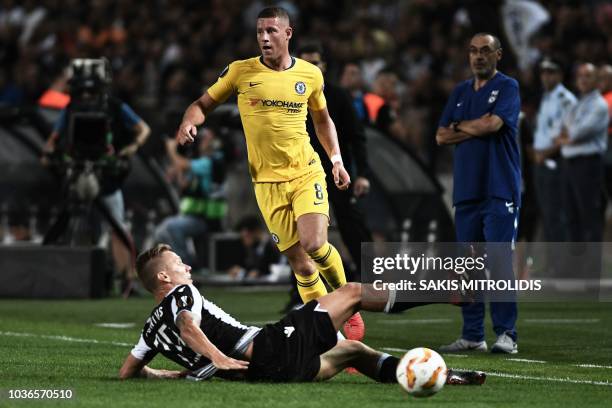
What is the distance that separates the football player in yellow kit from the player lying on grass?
1.63m

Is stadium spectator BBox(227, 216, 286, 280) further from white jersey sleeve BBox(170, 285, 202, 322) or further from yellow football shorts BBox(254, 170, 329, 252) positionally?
white jersey sleeve BBox(170, 285, 202, 322)

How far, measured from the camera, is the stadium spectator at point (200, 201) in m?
19.5

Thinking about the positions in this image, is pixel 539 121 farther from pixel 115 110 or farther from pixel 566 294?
pixel 115 110

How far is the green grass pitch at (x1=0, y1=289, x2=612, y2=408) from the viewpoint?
8.38 metres

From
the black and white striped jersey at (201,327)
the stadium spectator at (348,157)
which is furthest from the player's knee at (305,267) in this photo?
the stadium spectator at (348,157)

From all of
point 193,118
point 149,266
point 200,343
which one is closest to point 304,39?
point 193,118

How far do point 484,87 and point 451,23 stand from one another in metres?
15.7

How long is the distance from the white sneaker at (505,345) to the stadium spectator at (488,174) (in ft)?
0.03

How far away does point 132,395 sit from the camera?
846 centimetres

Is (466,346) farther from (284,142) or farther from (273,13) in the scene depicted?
(273,13)

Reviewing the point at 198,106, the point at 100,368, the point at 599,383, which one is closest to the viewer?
the point at 599,383

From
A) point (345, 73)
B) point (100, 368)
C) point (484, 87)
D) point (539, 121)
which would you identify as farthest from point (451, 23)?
point (100, 368)

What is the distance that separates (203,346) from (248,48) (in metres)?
19.3

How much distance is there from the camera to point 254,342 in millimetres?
8867
